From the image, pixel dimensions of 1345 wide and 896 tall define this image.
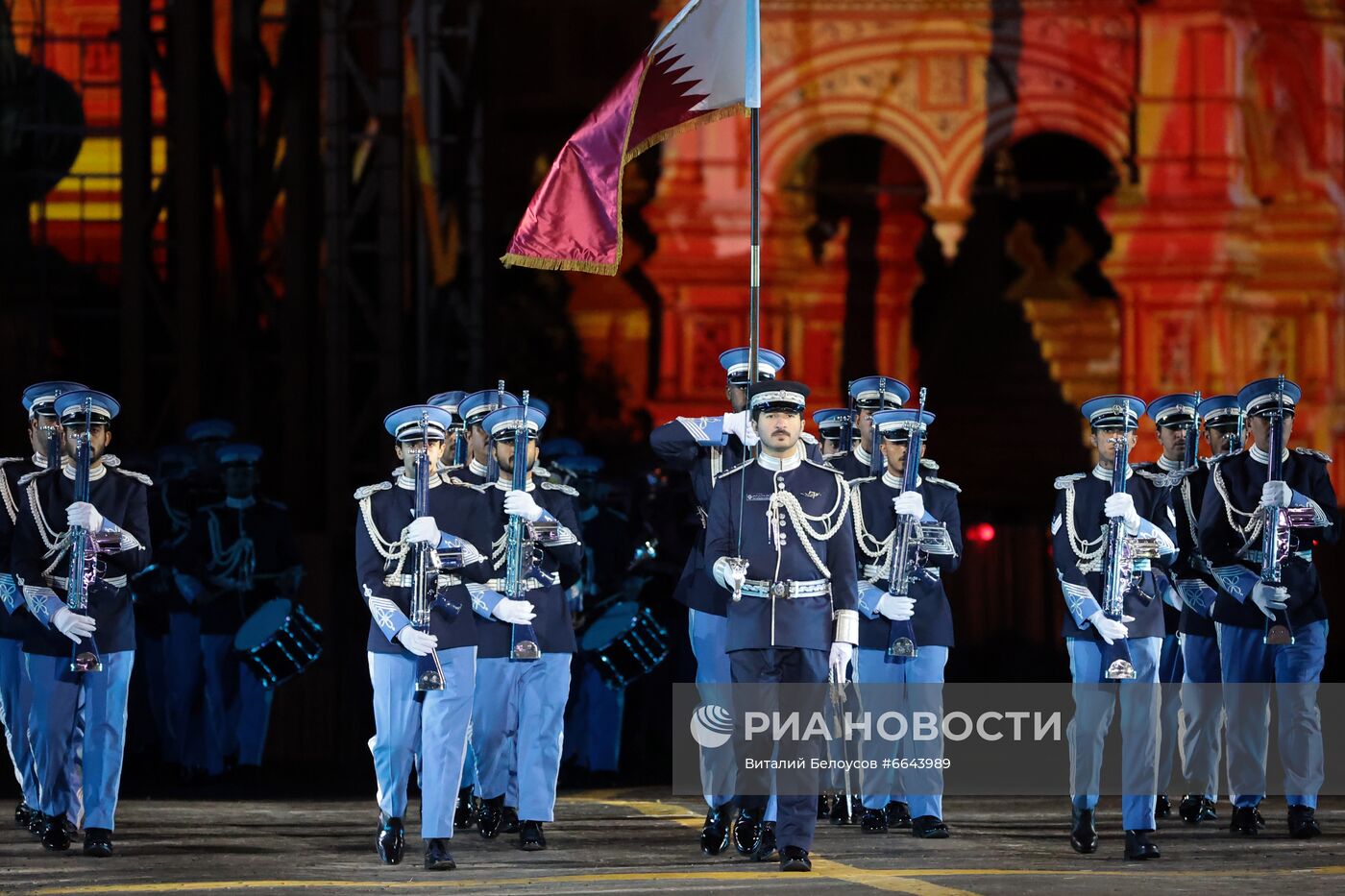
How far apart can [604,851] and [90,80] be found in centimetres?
1321

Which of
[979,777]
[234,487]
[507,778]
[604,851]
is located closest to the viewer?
[604,851]

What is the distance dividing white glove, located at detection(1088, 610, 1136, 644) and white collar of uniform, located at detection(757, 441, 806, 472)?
4.60ft

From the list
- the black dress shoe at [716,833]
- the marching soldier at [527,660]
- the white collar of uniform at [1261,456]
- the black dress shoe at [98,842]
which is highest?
the white collar of uniform at [1261,456]

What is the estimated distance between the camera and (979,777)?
13336 millimetres

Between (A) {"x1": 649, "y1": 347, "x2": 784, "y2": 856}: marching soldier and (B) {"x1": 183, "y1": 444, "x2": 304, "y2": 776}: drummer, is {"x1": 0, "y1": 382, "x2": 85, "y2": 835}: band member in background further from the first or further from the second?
(B) {"x1": 183, "y1": 444, "x2": 304, "y2": 776}: drummer

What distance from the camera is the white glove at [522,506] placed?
34.9 ft

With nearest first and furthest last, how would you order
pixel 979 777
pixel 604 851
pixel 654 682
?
pixel 604 851
pixel 979 777
pixel 654 682

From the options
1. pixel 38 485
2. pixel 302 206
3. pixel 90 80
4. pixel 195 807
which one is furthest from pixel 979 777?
pixel 90 80

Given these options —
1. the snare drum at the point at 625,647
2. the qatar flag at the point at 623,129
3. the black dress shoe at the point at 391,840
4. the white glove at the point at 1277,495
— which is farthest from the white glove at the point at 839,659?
the snare drum at the point at 625,647

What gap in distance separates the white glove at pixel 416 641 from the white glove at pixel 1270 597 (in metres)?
3.72

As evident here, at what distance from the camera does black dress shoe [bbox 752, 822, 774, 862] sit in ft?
33.4

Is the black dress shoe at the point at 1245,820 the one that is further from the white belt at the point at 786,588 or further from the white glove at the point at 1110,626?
the white belt at the point at 786,588

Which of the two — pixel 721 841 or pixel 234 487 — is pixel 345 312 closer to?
pixel 234 487

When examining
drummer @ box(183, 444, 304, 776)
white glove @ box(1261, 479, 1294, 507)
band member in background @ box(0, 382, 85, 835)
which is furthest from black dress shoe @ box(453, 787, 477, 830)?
white glove @ box(1261, 479, 1294, 507)
